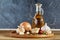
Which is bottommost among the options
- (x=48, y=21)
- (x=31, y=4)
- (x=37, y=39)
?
(x=37, y=39)

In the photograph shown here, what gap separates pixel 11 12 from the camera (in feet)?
A: 6.03

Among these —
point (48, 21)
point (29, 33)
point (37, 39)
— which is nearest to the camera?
point (37, 39)

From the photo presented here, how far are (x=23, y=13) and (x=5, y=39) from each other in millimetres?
469

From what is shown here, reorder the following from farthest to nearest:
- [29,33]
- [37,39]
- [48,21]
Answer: [48,21] → [29,33] → [37,39]

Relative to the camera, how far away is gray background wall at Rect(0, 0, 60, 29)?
1817 millimetres

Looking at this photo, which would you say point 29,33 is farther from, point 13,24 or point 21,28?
point 13,24

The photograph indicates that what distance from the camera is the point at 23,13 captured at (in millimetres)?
1834

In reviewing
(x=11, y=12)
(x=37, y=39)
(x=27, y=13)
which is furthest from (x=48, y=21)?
(x=37, y=39)

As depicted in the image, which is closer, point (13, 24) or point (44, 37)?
point (44, 37)

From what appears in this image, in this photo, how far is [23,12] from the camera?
1.83 m

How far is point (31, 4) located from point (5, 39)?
516 mm

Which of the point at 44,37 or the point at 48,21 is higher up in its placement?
the point at 48,21

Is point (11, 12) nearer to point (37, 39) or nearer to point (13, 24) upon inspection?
point (13, 24)

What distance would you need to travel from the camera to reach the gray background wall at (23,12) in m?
1.82
